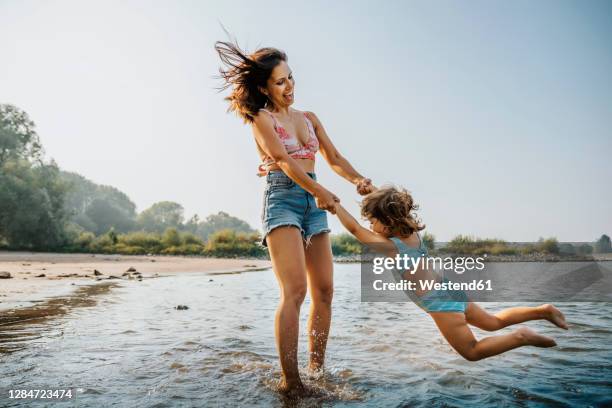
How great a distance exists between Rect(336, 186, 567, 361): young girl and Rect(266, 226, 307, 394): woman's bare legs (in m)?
0.41

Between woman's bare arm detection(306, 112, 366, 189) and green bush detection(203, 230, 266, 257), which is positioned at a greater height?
woman's bare arm detection(306, 112, 366, 189)

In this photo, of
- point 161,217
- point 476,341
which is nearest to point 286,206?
point 476,341

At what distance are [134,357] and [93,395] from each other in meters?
0.95

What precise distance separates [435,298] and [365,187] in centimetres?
97

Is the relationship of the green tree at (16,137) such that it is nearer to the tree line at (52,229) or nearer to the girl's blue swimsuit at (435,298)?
the tree line at (52,229)

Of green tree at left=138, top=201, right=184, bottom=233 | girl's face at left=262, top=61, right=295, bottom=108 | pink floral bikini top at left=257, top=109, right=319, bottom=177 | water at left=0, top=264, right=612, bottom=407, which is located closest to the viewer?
water at left=0, top=264, right=612, bottom=407

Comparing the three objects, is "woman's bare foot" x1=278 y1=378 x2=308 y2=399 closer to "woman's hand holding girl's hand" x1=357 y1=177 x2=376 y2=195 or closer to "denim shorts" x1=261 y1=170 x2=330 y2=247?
"denim shorts" x1=261 y1=170 x2=330 y2=247

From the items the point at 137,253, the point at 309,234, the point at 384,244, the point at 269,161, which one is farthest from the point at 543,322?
the point at 137,253

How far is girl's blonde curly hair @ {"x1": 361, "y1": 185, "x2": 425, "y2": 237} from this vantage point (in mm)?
3253

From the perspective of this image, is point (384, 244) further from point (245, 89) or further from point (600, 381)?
point (600, 381)

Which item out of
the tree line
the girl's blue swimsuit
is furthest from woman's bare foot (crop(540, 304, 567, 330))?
the tree line

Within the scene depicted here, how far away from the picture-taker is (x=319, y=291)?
3254mm

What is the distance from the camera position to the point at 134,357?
3627mm

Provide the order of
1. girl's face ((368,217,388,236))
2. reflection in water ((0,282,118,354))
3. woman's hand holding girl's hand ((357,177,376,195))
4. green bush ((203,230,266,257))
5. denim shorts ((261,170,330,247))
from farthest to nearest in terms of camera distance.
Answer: green bush ((203,230,266,257)), reflection in water ((0,282,118,354)), woman's hand holding girl's hand ((357,177,376,195)), girl's face ((368,217,388,236)), denim shorts ((261,170,330,247))
